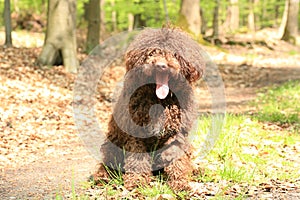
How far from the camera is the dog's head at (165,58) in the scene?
363 cm

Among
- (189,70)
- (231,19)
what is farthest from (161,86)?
(231,19)

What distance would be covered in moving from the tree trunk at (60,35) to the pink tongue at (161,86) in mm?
7708

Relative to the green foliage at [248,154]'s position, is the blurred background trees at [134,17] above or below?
above

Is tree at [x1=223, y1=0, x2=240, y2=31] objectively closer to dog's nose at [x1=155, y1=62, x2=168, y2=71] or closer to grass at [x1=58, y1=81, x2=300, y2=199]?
grass at [x1=58, y1=81, x2=300, y2=199]

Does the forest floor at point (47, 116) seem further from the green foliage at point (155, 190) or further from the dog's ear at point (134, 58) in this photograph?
the dog's ear at point (134, 58)

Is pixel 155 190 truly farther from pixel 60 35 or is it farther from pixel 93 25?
pixel 93 25

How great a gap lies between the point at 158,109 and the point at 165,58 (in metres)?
0.50

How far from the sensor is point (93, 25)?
45.8 feet

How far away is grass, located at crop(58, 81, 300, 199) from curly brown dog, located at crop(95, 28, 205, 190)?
0.19 metres

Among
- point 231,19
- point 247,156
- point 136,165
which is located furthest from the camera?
point 231,19

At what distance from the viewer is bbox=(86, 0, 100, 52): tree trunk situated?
1361 cm

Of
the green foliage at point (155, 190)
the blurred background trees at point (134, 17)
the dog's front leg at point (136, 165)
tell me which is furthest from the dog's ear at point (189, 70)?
the blurred background trees at point (134, 17)

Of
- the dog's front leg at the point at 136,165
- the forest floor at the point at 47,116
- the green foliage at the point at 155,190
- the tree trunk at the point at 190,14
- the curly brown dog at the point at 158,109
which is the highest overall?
the tree trunk at the point at 190,14

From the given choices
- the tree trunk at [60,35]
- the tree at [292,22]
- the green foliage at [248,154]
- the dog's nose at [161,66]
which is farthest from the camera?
the tree at [292,22]
